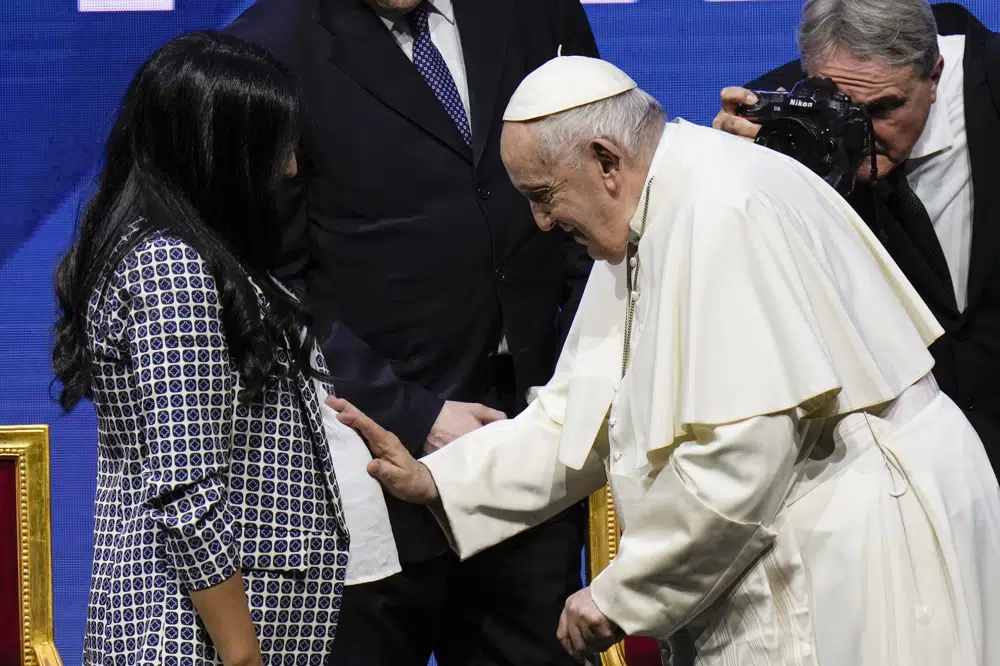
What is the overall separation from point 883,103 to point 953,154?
206mm

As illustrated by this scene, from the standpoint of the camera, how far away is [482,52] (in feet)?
8.31

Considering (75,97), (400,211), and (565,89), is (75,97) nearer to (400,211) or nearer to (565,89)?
(400,211)

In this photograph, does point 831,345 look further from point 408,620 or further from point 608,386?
point 408,620

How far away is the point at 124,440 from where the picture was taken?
1796 mm

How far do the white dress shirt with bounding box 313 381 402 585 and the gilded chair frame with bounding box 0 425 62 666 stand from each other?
94 centimetres

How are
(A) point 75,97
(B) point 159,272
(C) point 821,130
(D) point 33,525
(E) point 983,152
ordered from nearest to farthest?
(B) point 159,272 < (C) point 821,130 < (E) point 983,152 < (D) point 33,525 < (A) point 75,97

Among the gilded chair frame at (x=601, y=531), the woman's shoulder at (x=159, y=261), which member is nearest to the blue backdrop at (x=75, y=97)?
the gilded chair frame at (x=601, y=531)

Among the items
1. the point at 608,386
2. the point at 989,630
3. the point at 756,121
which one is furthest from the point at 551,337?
the point at 989,630

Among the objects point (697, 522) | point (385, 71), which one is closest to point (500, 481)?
point (697, 522)

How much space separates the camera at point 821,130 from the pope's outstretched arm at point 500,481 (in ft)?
2.18

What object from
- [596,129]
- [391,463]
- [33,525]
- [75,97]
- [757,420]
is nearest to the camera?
[757,420]

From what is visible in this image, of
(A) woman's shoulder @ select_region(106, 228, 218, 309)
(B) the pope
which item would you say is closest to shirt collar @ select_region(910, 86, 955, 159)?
(B) the pope

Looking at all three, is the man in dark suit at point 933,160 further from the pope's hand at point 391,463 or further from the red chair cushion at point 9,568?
the red chair cushion at point 9,568

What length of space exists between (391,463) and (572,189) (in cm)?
58
